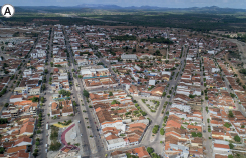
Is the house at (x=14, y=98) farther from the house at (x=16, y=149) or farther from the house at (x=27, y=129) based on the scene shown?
the house at (x=16, y=149)

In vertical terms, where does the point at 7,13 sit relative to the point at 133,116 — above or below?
above

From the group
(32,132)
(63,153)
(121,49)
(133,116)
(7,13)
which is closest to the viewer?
(7,13)

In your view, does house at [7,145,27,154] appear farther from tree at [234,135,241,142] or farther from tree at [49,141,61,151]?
tree at [234,135,241,142]

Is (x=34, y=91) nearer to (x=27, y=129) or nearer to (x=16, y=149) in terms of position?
(x=27, y=129)

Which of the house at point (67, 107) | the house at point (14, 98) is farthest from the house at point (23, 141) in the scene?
the house at point (14, 98)

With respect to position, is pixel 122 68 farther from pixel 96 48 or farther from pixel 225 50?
pixel 225 50

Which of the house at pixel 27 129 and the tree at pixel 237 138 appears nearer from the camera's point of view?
the tree at pixel 237 138

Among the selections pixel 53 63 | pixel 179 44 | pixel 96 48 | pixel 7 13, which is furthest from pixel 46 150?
pixel 179 44

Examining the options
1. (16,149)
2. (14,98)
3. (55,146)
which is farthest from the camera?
(14,98)

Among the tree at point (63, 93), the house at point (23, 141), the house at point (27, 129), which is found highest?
the tree at point (63, 93)

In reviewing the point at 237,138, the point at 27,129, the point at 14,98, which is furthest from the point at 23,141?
the point at 237,138

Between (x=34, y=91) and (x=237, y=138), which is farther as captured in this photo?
(x=34, y=91)
